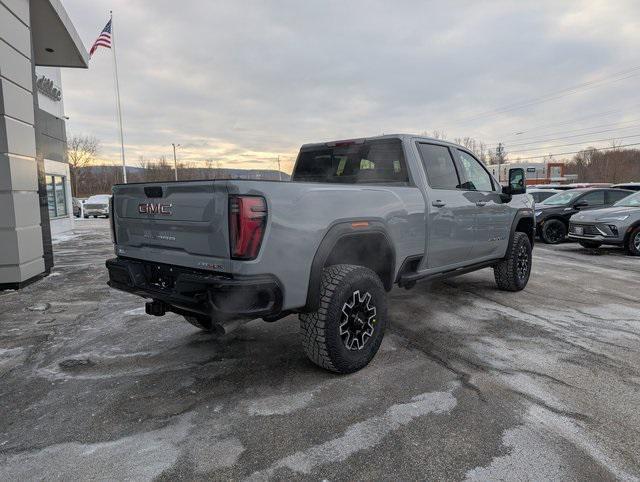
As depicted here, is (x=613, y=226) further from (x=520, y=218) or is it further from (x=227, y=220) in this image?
(x=227, y=220)

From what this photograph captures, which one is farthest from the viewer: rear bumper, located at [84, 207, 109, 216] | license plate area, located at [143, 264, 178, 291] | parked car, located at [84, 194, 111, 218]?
rear bumper, located at [84, 207, 109, 216]

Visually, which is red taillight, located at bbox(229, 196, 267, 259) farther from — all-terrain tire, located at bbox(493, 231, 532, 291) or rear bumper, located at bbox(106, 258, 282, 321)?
all-terrain tire, located at bbox(493, 231, 532, 291)

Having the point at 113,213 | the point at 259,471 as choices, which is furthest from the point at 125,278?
the point at 259,471

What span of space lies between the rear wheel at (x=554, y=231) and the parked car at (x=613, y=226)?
1.69m

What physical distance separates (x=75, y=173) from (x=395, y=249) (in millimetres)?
61252

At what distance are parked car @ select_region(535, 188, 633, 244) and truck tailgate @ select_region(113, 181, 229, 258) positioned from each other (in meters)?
12.0

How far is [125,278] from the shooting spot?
3334 mm

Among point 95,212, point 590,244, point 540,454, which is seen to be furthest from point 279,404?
point 95,212

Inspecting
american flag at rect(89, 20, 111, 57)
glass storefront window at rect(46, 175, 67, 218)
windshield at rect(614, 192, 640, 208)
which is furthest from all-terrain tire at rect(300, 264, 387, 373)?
american flag at rect(89, 20, 111, 57)

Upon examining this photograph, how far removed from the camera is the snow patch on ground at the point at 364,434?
2.21 meters

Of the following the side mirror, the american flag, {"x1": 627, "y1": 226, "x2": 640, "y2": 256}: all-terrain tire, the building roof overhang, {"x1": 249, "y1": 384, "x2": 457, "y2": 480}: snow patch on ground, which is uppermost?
the american flag

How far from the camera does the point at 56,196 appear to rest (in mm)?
15648

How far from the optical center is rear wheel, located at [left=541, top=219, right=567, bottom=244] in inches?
482

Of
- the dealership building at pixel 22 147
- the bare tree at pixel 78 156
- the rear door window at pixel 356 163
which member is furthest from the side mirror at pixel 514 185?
the bare tree at pixel 78 156
